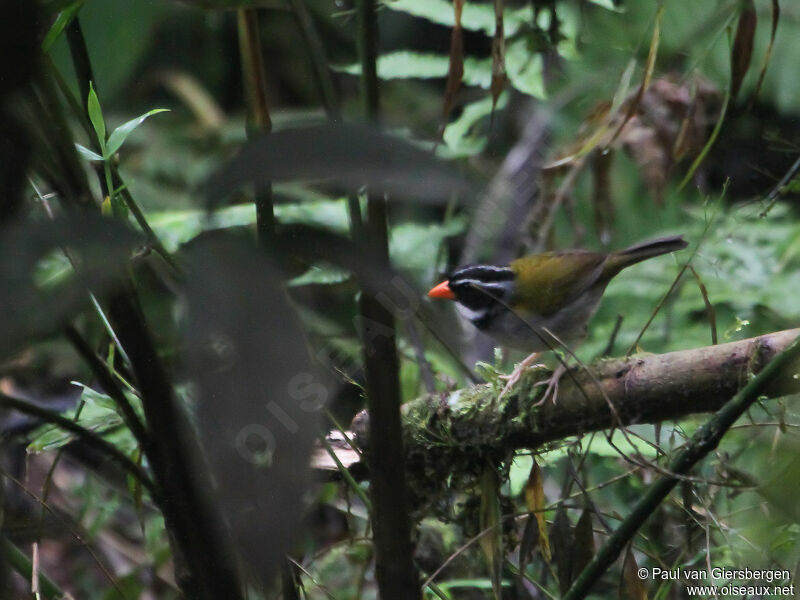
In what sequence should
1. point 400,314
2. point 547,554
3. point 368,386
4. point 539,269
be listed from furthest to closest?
point 539,269, point 547,554, point 368,386, point 400,314

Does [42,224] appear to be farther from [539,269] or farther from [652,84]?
[652,84]

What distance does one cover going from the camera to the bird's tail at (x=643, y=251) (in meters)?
2.45

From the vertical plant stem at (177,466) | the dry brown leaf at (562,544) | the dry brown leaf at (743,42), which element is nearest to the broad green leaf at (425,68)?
the dry brown leaf at (743,42)

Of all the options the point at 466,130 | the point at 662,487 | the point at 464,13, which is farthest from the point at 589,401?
the point at 464,13

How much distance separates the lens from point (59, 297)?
1.68 feet

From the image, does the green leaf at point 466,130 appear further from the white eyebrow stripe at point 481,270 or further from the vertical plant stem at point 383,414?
the vertical plant stem at point 383,414

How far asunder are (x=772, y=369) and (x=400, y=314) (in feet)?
2.38

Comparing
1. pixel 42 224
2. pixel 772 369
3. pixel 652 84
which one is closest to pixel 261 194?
pixel 42 224

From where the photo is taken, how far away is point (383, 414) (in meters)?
0.82

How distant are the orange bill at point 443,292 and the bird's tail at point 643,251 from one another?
535 mm

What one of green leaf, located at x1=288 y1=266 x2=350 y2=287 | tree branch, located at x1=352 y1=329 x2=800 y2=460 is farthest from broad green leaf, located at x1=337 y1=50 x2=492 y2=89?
green leaf, located at x1=288 y1=266 x2=350 y2=287

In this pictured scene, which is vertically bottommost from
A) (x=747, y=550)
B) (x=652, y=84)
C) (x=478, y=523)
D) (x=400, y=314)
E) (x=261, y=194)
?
(x=747, y=550)

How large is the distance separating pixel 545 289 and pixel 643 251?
13.5 inches

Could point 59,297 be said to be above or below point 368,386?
above
